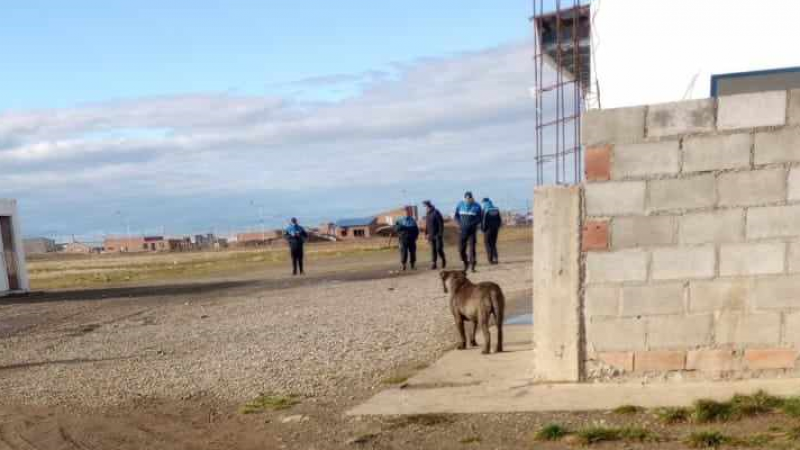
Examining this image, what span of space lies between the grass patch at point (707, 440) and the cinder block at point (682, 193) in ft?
6.37

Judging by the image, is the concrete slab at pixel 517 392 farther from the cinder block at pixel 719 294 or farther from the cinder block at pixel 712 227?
the cinder block at pixel 712 227

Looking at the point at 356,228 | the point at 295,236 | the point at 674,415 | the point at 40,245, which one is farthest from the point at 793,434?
the point at 40,245

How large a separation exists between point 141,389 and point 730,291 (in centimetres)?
602

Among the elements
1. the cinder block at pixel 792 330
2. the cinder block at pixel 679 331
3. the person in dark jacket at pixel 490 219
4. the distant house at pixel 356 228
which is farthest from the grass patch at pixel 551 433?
the distant house at pixel 356 228

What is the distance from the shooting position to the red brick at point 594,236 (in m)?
6.06

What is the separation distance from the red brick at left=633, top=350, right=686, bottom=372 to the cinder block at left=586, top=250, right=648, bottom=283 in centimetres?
63

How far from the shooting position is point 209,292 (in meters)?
20.8

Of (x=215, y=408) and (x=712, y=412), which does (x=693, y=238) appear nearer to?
(x=712, y=412)

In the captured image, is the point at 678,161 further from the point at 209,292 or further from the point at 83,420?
the point at 209,292

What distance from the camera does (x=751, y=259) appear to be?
5.81 metres

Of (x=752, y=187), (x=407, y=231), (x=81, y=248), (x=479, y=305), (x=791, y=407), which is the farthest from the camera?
(x=81, y=248)

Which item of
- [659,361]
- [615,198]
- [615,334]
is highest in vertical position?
[615,198]

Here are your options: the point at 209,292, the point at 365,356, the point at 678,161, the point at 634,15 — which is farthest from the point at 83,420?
the point at 209,292

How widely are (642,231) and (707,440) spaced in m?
1.89
